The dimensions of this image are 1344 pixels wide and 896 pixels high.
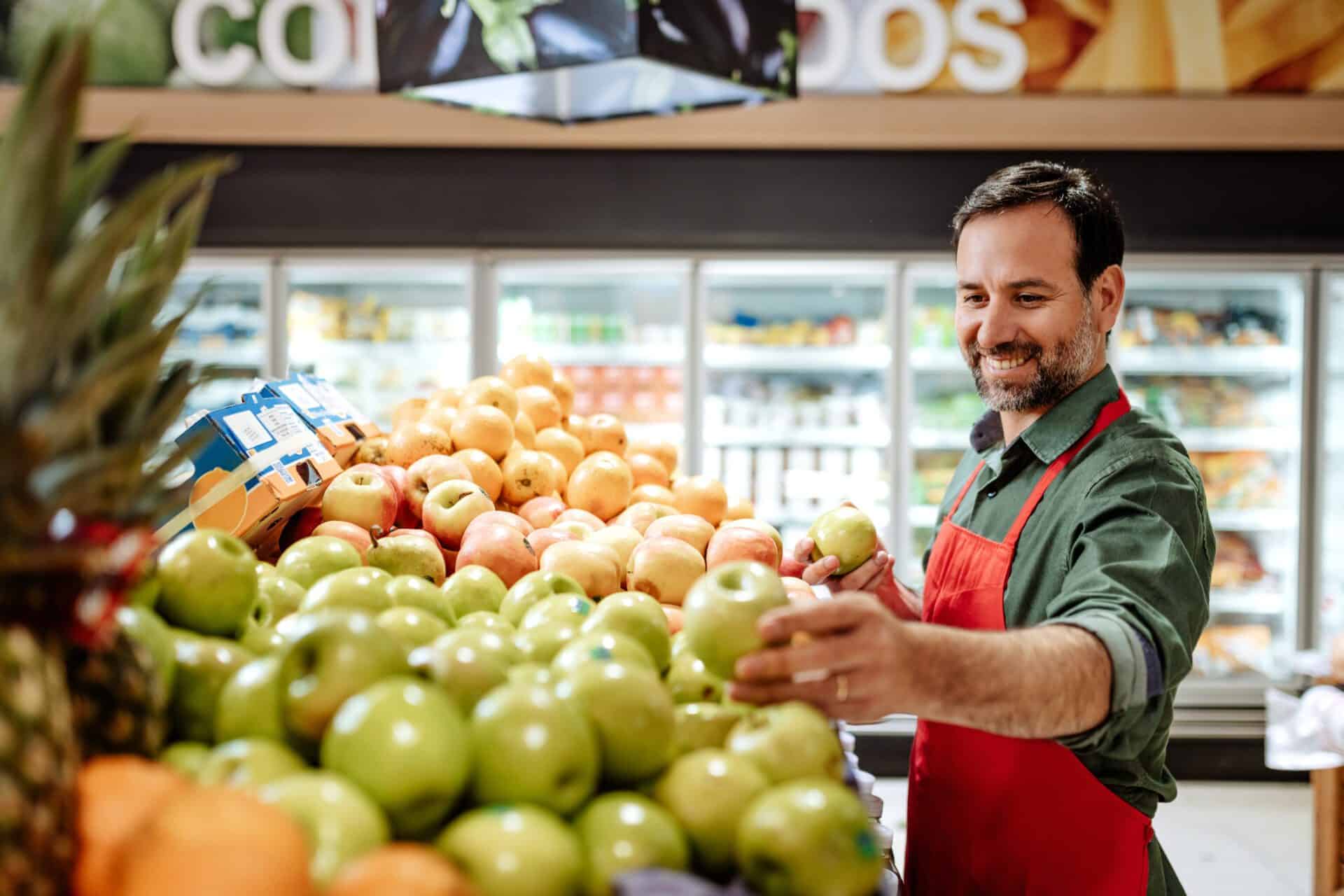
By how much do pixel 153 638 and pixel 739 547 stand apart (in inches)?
41.6

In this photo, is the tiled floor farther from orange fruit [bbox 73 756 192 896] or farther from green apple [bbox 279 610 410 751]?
orange fruit [bbox 73 756 192 896]

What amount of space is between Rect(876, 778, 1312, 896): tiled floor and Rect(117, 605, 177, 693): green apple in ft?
10.2

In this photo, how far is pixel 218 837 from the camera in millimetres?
601

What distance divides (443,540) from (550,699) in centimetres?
108

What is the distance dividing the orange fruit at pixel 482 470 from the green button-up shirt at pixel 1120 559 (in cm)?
99

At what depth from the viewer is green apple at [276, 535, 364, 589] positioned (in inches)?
53.8

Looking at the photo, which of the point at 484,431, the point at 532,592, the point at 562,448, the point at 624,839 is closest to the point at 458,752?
the point at 624,839

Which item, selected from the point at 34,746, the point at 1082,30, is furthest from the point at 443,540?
the point at 1082,30

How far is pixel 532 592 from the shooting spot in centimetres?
130

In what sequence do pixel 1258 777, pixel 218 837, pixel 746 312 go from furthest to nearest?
pixel 746 312, pixel 1258 777, pixel 218 837

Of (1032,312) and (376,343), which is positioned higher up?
(376,343)

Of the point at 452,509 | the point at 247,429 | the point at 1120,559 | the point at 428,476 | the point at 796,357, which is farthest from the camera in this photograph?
the point at 796,357

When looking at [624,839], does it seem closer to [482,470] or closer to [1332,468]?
[482,470]

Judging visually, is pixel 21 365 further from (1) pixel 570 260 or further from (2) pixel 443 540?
(1) pixel 570 260
